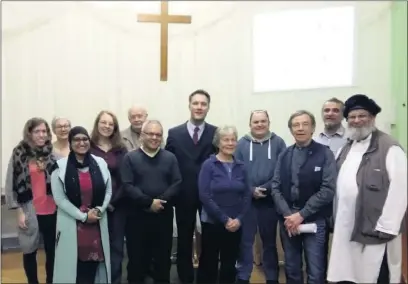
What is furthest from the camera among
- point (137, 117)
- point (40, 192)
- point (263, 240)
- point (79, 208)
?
point (137, 117)

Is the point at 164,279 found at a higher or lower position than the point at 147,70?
lower

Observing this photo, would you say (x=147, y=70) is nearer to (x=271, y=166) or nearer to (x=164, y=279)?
(x=271, y=166)

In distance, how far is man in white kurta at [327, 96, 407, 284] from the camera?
2.01m

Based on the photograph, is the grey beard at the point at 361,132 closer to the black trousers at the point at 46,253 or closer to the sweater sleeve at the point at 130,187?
the sweater sleeve at the point at 130,187

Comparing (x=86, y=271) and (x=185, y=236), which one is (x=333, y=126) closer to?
(x=185, y=236)

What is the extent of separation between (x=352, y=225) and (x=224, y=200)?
588mm

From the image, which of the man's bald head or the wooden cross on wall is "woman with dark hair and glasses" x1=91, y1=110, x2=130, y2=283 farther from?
the wooden cross on wall

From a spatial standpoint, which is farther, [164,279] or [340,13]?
[340,13]

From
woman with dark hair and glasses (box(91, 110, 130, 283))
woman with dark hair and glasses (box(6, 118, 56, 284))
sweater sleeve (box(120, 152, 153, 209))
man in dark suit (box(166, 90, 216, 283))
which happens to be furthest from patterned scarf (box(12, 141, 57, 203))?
man in dark suit (box(166, 90, 216, 283))

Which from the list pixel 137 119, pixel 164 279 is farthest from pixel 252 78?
pixel 164 279

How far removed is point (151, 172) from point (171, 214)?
25 cm

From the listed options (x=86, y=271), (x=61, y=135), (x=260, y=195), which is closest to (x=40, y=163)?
(x=61, y=135)

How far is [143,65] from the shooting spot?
306cm

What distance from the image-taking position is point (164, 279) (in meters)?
2.39
